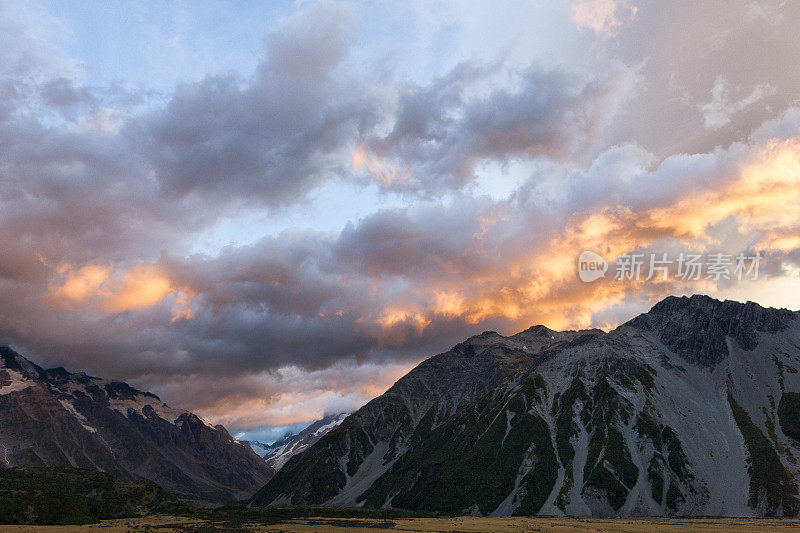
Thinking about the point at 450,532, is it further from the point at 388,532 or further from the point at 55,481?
the point at 55,481

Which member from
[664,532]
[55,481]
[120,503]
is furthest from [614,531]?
[55,481]

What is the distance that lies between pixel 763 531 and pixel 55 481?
21760 cm

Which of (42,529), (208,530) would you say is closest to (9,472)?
(42,529)

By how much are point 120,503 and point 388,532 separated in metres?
106

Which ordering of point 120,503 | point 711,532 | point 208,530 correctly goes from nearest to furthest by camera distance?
1. point 208,530
2. point 711,532
3. point 120,503

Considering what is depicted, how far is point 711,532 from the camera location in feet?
430

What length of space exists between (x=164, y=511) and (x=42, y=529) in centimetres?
7407

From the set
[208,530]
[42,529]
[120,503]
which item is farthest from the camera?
[120,503]

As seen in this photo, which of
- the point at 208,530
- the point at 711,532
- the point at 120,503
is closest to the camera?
the point at 208,530

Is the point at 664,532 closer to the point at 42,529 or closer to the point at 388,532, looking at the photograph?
the point at 388,532

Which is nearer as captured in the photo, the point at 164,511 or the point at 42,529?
the point at 42,529

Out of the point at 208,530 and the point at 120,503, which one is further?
the point at 120,503

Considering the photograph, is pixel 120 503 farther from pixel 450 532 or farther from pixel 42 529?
pixel 450 532

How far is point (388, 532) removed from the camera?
12450cm
